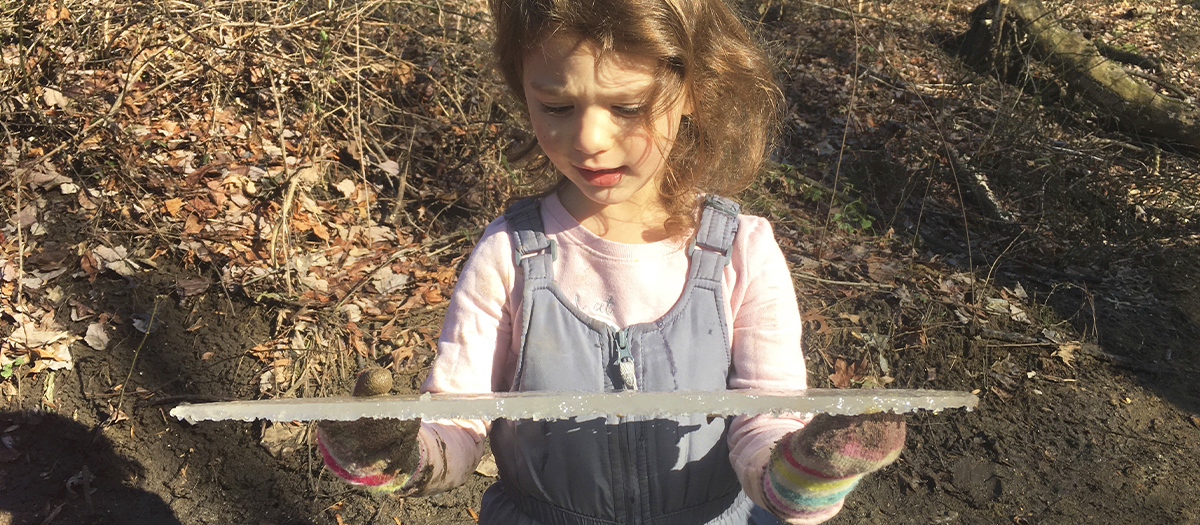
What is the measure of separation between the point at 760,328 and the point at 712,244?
0.72ft

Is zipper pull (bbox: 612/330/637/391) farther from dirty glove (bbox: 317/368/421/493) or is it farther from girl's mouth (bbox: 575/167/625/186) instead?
dirty glove (bbox: 317/368/421/493)

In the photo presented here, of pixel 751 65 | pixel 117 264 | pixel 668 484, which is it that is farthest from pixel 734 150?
pixel 117 264

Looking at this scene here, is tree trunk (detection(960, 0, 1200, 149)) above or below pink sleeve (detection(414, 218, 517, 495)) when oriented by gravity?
above

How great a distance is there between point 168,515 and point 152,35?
259 centimetres

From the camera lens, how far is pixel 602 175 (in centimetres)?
159

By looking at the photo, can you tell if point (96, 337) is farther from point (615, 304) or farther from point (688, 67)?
point (688, 67)

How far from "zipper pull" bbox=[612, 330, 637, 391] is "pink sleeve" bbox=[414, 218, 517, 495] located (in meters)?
0.25

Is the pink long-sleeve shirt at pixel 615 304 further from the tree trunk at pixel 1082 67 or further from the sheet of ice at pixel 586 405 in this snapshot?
the tree trunk at pixel 1082 67

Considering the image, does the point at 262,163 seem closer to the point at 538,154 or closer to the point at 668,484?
the point at 538,154

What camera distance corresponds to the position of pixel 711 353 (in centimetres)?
170

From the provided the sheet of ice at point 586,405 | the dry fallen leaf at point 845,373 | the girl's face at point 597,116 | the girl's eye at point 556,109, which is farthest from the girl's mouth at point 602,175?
the dry fallen leaf at point 845,373

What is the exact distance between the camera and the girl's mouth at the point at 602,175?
1.59 metres

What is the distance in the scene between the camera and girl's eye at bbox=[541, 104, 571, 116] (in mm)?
1537

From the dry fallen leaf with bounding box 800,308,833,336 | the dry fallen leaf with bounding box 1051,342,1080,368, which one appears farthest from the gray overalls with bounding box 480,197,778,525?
the dry fallen leaf with bounding box 1051,342,1080,368
